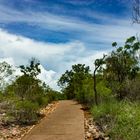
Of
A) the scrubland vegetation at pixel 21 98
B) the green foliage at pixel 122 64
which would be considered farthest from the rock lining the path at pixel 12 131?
the green foliage at pixel 122 64

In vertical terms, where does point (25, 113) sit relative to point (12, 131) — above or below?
above

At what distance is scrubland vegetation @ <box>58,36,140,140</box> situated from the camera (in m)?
13.2

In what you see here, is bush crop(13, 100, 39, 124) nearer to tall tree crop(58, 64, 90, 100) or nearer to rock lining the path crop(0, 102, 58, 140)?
rock lining the path crop(0, 102, 58, 140)

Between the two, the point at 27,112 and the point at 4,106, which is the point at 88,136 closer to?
the point at 27,112

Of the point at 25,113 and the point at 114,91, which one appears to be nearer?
the point at 25,113

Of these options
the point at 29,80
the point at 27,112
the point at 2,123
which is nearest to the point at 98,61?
the point at 29,80

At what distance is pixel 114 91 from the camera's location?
36125mm

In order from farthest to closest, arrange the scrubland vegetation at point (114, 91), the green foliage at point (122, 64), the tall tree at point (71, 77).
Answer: the tall tree at point (71, 77)
the green foliage at point (122, 64)
the scrubland vegetation at point (114, 91)

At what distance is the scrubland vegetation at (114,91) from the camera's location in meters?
13.2

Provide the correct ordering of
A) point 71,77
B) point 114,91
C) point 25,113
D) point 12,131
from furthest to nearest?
1. point 71,77
2. point 114,91
3. point 25,113
4. point 12,131

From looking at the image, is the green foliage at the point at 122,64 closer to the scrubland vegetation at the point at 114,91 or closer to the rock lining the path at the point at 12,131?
the scrubland vegetation at the point at 114,91

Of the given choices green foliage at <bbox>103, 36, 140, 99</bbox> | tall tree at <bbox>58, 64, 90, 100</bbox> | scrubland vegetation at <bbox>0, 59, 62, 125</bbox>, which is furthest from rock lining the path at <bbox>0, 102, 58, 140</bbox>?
tall tree at <bbox>58, 64, 90, 100</bbox>

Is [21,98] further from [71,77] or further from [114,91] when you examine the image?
[71,77]

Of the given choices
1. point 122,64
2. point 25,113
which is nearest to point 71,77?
point 122,64
